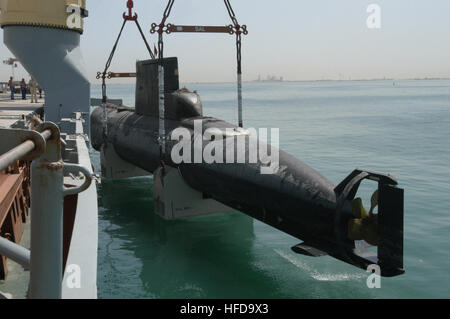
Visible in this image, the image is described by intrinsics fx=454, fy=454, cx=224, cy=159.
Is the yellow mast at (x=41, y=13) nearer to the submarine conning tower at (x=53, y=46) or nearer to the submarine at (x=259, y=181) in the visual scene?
the submarine conning tower at (x=53, y=46)

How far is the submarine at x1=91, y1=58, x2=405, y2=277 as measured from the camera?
8.72m

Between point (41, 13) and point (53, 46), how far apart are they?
55.5 inches

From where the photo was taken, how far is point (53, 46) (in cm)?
1962

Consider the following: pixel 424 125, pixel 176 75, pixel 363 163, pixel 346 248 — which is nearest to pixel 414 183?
pixel 363 163

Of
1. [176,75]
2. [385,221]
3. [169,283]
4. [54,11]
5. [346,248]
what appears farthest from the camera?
[54,11]

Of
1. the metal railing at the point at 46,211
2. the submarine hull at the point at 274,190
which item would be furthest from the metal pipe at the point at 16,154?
the submarine hull at the point at 274,190

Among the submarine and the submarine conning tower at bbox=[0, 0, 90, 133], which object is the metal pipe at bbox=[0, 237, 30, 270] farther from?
the submarine conning tower at bbox=[0, 0, 90, 133]

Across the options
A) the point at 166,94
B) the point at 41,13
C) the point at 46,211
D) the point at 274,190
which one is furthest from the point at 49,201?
the point at 41,13

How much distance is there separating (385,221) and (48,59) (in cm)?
1663

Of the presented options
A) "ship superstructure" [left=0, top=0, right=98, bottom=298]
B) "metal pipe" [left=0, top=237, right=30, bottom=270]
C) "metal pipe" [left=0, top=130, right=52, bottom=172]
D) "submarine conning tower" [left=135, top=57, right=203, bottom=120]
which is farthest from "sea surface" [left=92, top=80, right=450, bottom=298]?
"metal pipe" [left=0, top=130, right=52, bottom=172]

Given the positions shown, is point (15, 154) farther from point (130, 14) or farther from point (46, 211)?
point (130, 14)

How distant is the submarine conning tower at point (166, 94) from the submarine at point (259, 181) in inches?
1.4

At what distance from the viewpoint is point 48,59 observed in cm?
1991

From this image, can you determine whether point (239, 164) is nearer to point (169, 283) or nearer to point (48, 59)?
point (169, 283)
